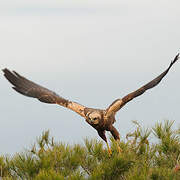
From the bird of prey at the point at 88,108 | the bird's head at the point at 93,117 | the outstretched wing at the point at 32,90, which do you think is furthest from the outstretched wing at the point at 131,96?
the outstretched wing at the point at 32,90

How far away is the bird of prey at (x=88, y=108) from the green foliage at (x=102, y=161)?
26 centimetres

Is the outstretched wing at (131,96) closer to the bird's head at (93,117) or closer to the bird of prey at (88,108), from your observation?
the bird of prey at (88,108)

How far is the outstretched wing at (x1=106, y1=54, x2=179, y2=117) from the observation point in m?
7.98

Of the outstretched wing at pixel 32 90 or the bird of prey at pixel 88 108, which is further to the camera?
the outstretched wing at pixel 32 90

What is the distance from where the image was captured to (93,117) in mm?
7633

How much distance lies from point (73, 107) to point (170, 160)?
1648mm

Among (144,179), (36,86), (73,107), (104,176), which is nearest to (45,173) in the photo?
(104,176)


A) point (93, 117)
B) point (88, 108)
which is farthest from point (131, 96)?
point (93, 117)

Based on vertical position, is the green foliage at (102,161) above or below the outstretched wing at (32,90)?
below

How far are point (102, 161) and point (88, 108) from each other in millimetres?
847

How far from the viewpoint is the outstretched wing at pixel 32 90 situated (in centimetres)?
855

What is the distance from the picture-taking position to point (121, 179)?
23.0ft

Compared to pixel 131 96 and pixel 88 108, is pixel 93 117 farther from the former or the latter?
pixel 131 96

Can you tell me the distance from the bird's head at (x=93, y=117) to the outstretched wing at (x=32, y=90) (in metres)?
0.72
